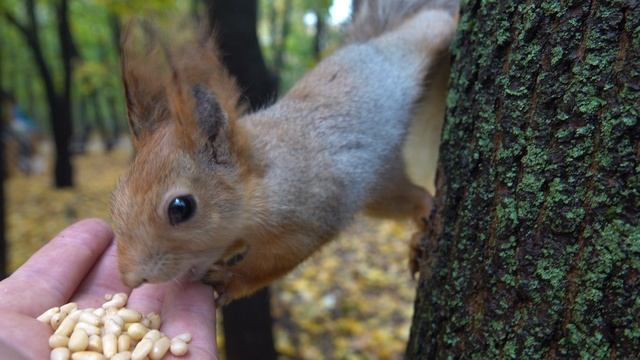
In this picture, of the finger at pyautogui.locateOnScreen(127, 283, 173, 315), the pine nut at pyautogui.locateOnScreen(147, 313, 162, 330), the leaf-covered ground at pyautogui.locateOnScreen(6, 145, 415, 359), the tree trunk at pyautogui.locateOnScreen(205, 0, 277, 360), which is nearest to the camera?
the pine nut at pyautogui.locateOnScreen(147, 313, 162, 330)

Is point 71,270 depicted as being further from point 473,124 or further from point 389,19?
point 389,19

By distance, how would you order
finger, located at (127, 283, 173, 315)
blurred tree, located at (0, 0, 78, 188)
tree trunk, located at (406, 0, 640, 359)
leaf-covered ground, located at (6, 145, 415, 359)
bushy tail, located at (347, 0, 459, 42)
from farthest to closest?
blurred tree, located at (0, 0, 78, 188) → leaf-covered ground, located at (6, 145, 415, 359) → bushy tail, located at (347, 0, 459, 42) → finger, located at (127, 283, 173, 315) → tree trunk, located at (406, 0, 640, 359)

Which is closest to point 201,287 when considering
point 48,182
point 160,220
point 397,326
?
point 160,220

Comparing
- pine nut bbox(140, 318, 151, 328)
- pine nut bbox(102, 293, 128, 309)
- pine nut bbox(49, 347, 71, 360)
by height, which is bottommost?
pine nut bbox(49, 347, 71, 360)

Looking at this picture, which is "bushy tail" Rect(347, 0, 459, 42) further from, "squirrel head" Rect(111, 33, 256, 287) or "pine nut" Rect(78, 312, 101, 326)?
"pine nut" Rect(78, 312, 101, 326)

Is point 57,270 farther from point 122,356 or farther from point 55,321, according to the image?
point 122,356

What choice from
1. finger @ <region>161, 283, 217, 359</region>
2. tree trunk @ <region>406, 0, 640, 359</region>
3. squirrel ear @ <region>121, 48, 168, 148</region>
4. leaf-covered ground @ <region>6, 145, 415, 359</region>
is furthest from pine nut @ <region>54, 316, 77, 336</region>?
leaf-covered ground @ <region>6, 145, 415, 359</region>

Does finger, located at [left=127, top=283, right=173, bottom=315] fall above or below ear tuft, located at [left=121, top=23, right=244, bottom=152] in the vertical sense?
below
